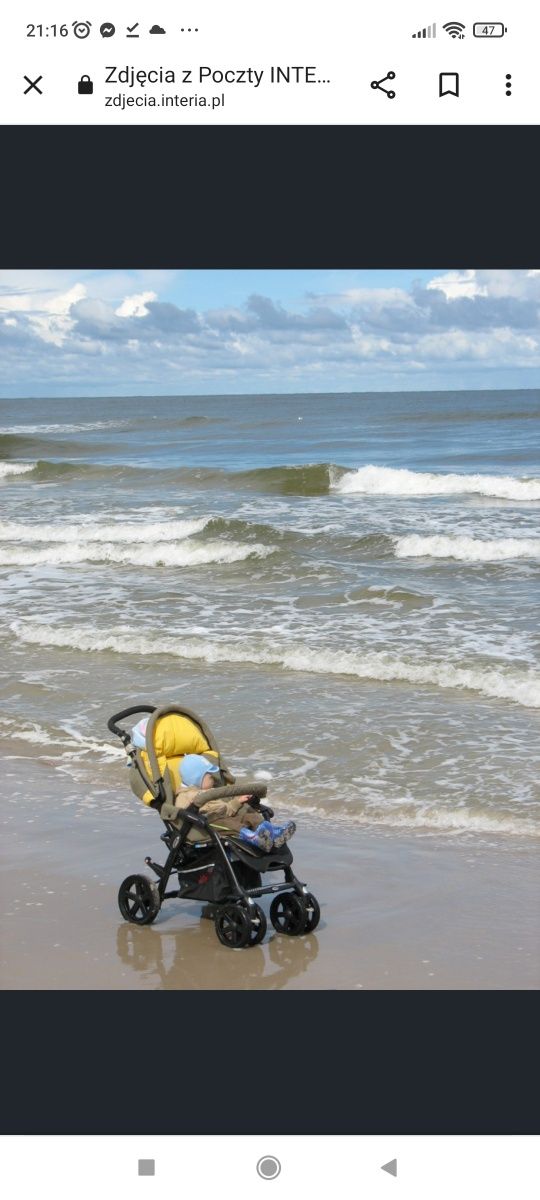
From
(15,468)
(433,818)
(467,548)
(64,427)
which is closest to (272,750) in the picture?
A: (433,818)

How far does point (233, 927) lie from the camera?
6.34 metres

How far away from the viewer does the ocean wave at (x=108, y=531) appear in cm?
2323

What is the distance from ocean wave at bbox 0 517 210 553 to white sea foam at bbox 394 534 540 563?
4823 mm

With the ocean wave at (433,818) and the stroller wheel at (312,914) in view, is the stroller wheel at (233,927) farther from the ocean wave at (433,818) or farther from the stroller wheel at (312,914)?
the ocean wave at (433,818)

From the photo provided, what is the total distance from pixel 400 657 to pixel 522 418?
4871cm

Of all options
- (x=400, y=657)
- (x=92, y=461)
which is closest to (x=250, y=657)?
(x=400, y=657)

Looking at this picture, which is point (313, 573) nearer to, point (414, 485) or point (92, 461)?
point (414, 485)

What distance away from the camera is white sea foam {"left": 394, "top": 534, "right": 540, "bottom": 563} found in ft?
63.2

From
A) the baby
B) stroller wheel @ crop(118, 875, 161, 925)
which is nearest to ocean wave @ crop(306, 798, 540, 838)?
the baby
